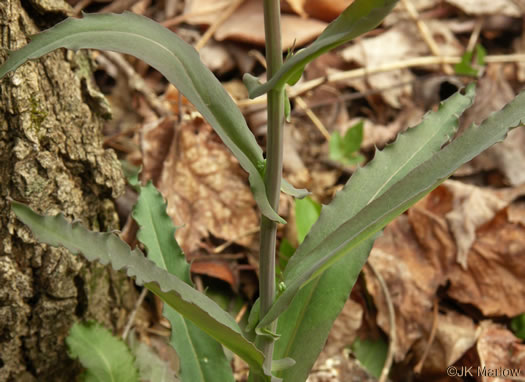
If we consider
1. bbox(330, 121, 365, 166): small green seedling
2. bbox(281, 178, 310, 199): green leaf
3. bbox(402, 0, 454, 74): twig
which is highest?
bbox(402, 0, 454, 74): twig

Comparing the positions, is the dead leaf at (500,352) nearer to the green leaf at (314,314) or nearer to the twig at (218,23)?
the green leaf at (314,314)

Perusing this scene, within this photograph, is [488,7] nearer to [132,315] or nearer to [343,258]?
[343,258]

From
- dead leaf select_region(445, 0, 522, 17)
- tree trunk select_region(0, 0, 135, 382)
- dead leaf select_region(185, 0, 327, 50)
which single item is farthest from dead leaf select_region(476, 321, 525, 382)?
dead leaf select_region(445, 0, 522, 17)

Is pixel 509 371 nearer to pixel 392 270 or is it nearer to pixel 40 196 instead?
pixel 392 270

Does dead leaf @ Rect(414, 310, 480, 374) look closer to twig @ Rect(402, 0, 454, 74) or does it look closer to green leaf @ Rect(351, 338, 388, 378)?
green leaf @ Rect(351, 338, 388, 378)

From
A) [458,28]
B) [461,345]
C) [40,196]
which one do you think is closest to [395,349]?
[461,345]
